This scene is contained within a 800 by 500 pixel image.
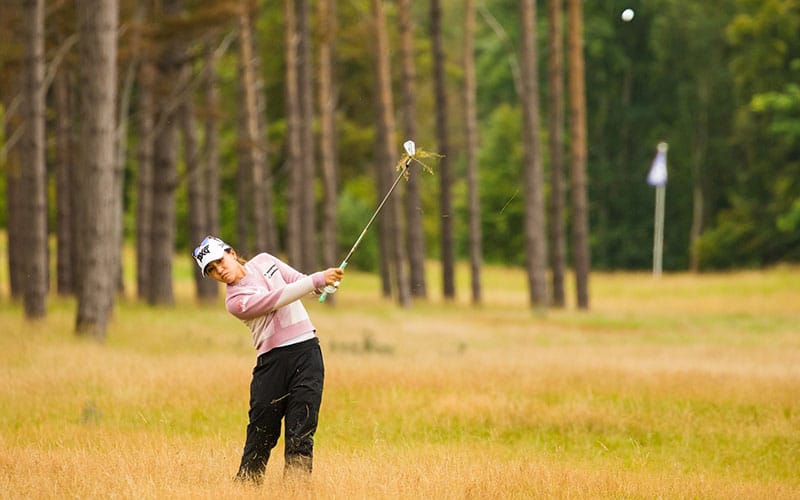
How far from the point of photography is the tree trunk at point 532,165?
34.4 meters

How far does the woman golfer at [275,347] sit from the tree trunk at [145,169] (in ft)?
65.1

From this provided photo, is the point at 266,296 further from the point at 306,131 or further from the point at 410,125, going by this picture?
the point at 410,125

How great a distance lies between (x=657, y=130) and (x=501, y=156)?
957 cm

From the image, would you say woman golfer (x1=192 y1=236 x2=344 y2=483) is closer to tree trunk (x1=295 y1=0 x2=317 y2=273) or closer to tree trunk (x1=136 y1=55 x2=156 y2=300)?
tree trunk (x1=136 y1=55 x2=156 y2=300)

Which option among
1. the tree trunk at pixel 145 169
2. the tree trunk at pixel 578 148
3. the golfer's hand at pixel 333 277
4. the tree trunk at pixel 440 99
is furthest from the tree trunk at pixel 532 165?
the golfer's hand at pixel 333 277

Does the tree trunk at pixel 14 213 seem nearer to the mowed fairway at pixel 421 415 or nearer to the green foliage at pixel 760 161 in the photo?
the mowed fairway at pixel 421 415

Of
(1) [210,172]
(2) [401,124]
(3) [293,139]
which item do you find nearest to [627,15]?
(3) [293,139]

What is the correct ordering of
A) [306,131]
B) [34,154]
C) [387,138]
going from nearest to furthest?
1. [34,154]
2. [306,131]
3. [387,138]

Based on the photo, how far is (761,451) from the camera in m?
12.0

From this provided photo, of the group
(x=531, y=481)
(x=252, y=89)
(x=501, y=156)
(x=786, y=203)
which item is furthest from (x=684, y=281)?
(x=531, y=481)

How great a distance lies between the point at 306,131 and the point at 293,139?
1.96ft

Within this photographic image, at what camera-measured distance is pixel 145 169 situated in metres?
30.5

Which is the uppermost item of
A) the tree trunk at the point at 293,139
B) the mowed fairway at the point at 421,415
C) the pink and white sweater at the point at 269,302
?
the tree trunk at the point at 293,139

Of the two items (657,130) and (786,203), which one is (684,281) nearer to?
(786,203)
